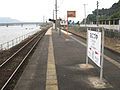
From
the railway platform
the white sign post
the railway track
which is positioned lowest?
the railway track

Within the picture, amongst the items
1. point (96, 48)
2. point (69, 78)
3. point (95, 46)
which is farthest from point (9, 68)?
point (96, 48)

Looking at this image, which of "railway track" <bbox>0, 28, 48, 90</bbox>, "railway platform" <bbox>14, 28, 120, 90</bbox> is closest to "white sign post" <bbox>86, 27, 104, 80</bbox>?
"railway platform" <bbox>14, 28, 120, 90</bbox>

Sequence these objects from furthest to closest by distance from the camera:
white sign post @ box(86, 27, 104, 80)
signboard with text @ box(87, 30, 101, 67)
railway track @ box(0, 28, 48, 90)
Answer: railway track @ box(0, 28, 48, 90)
signboard with text @ box(87, 30, 101, 67)
white sign post @ box(86, 27, 104, 80)

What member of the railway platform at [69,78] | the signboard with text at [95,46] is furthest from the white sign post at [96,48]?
the railway platform at [69,78]

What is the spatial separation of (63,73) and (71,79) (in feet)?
4.26

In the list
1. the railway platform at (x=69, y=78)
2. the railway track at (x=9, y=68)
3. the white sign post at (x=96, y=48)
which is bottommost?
the railway track at (x=9, y=68)

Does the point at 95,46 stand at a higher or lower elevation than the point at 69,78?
higher

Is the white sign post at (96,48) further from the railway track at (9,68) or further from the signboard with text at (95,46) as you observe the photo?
the railway track at (9,68)

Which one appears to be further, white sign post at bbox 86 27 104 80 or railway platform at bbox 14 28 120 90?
white sign post at bbox 86 27 104 80

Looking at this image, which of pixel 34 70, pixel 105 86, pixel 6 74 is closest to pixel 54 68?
pixel 34 70

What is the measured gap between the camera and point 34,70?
12742mm

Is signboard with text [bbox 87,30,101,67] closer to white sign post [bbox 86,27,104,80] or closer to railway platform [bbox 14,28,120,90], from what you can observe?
white sign post [bbox 86,27,104,80]

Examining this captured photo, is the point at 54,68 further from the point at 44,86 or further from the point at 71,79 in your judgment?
the point at 44,86

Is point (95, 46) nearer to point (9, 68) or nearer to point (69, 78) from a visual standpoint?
point (69, 78)
